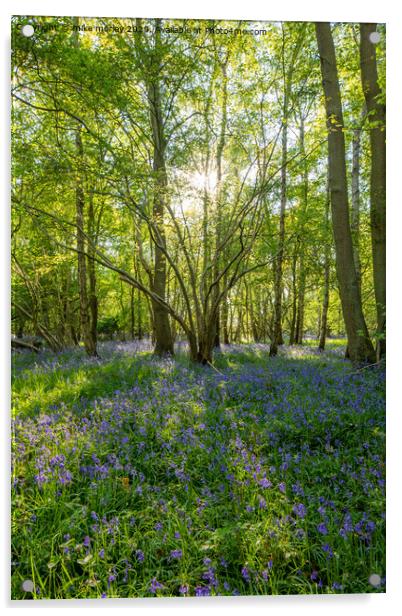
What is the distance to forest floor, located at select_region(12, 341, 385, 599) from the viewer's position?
89.4 inches

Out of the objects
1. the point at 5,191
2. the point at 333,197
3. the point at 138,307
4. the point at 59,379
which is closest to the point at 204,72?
the point at 333,197

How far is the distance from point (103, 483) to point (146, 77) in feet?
16.2

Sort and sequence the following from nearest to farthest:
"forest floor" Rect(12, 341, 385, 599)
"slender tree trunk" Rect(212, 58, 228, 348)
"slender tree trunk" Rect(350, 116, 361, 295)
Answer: "forest floor" Rect(12, 341, 385, 599) → "slender tree trunk" Rect(212, 58, 228, 348) → "slender tree trunk" Rect(350, 116, 361, 295)

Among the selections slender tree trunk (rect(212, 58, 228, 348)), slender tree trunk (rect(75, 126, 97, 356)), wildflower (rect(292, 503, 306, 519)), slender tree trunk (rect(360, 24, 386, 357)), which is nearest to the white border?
wildflower (rect(292, 503, 306, 519))

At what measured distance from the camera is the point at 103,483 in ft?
8.99

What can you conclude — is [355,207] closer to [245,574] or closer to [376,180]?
[376,180]

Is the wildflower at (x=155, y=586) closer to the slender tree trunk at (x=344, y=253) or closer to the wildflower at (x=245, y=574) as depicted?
the wildflower at (x=245, y=574)

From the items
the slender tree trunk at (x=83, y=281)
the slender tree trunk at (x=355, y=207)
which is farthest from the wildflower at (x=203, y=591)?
the slender tree trunk at (x=355, y=207)

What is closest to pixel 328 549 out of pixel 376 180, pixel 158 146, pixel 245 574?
pixel 245 574

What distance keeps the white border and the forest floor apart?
0.25 metres

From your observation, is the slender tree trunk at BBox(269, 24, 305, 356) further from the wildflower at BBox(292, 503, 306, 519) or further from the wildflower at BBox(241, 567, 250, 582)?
the wildflower at BBox(241, 567, 250, 582)

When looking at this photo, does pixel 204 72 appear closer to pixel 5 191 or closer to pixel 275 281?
pixel 5 191
